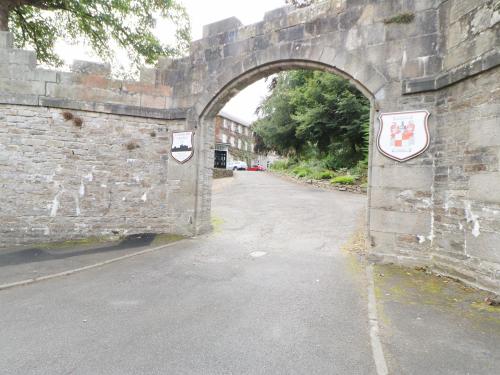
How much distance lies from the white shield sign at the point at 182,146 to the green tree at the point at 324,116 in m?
10.1

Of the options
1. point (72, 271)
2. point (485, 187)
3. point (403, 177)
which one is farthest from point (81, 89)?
point (485, 187)

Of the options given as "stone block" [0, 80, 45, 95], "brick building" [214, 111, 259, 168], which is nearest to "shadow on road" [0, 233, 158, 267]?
"stone block" [0, 80, 45, 95]

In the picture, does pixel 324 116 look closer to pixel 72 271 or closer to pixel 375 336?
pixel 72 271

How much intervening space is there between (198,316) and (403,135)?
4.52 metres

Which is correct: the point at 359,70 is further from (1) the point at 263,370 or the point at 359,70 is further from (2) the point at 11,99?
(2) the point at 11,99

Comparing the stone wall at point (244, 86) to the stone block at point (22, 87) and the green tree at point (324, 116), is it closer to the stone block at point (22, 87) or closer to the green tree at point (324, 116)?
the stone block at point (22, 87)

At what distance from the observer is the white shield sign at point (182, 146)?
7.84 m

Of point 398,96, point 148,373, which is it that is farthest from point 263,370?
point 398,96

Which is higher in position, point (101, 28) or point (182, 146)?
point (101, 28)

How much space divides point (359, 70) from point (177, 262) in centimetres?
505

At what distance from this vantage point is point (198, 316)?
3.64 metres

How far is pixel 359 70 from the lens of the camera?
590 centimetres

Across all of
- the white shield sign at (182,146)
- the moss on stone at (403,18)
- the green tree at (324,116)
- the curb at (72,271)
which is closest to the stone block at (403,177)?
the moss on stone at (403,18)

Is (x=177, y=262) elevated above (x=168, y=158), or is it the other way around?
(x=168, y=158)
